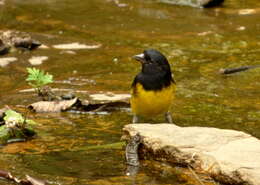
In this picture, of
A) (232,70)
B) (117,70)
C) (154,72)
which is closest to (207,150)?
(154,72)

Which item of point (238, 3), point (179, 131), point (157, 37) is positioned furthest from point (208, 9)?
point (179, 131)

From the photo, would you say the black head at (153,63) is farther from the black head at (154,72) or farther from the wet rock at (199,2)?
the wet rock at (199,2)

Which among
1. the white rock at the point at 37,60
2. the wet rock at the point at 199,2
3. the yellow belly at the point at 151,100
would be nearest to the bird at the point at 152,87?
the yellow belly at the point at 151,100

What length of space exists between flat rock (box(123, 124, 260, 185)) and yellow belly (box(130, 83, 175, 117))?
870mm

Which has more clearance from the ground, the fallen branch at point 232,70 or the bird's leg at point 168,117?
the bird's leg at point 168,117

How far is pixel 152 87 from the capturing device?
6.48 metres

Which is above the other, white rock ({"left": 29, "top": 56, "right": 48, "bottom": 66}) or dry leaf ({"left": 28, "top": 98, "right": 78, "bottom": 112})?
dry leaf ({"left": 28, "top": 98, "right": 78, "bottom": 112})

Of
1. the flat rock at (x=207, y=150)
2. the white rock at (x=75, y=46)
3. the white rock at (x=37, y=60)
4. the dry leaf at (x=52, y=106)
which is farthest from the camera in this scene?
the white rock at (x=75, y=46)

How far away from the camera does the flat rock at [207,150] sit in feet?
15.1

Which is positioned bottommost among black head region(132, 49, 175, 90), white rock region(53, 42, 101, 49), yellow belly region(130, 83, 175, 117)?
white rock region(53, 42, 101, 49)

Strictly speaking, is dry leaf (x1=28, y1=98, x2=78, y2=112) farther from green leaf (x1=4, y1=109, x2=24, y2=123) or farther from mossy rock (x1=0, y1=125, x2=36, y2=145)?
green leaf (x1=4, y1=109, x2=24, y2=123)

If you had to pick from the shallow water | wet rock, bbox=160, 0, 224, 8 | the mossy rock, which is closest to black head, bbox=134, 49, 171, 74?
the shallow water

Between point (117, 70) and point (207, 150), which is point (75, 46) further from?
point (207, 150)

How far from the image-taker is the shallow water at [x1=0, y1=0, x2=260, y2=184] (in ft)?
17.2
